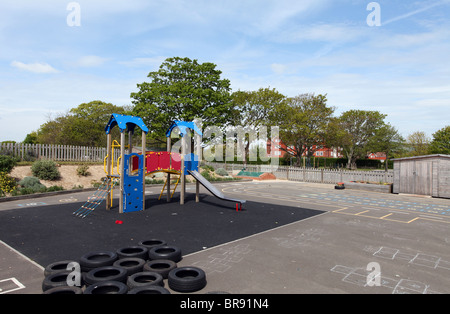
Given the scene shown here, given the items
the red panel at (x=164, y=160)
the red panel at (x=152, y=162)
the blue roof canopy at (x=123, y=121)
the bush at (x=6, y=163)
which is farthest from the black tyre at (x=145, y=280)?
the bush at (x=6, y=163)

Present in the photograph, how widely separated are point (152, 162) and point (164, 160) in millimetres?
611

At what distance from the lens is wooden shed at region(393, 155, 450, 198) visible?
1834 centimetres

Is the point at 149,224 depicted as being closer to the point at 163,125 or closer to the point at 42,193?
the point at 42,193

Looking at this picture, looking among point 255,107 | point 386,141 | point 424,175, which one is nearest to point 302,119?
point 255,107

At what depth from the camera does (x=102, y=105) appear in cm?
4738

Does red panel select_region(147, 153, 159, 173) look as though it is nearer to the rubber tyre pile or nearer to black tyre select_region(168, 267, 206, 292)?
the rubber tyre pile

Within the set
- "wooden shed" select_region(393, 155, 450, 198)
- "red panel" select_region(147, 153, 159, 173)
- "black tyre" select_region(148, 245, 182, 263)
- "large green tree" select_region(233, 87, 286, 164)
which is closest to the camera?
"black tyre" select_region(148, 245, 182, 263)

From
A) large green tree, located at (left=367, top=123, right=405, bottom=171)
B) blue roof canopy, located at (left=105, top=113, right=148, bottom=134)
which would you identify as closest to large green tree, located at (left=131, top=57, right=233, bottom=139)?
blue roof canopy, located at (left=105, top=113, right=148, bottom=134)

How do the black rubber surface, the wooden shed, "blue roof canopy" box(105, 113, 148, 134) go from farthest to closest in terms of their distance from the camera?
the wooden shed < "blue roof canopy" box(105, 113, 148, 134) < the black rubber surface

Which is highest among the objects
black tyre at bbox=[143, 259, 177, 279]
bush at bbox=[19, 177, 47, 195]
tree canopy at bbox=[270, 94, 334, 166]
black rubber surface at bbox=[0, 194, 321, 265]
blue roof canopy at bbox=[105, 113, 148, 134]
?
tree canopy at bbox=[270, 94, 334, 166]

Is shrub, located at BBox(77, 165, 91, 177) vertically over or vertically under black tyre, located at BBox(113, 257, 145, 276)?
over

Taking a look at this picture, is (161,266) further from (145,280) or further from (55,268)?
(55,268)

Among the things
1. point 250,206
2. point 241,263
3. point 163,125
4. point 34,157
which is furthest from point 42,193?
point 163,125

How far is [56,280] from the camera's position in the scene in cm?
500
